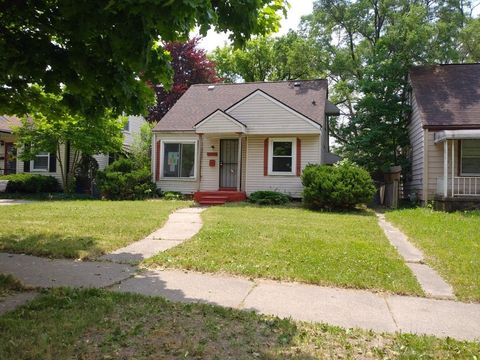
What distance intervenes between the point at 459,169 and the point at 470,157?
68 cm

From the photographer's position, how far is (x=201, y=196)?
16.9 meters

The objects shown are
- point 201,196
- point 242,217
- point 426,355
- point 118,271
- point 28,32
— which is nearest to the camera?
point 426,355

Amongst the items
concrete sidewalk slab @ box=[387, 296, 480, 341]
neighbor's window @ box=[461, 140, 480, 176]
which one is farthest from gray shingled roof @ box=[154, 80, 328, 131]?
concrete sidewalk slab @ box=[387, 296, 480, 341]

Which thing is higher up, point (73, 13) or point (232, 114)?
point (232, 114)

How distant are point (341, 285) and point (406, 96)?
16.5 metres

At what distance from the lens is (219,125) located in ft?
57.6

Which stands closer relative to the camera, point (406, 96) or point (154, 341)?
point (154, 341)

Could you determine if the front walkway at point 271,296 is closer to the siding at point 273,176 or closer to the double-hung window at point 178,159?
the siding at point 273,176

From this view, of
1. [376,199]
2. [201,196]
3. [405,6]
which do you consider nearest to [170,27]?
[201,196]

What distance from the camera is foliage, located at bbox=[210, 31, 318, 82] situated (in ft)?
99.0

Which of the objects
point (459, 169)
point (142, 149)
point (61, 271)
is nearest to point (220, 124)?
point (142, 149)

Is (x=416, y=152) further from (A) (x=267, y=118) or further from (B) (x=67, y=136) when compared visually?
(B) (x=67, y=136)

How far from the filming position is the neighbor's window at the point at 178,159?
19.8 metres

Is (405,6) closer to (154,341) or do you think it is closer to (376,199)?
(376,199)
